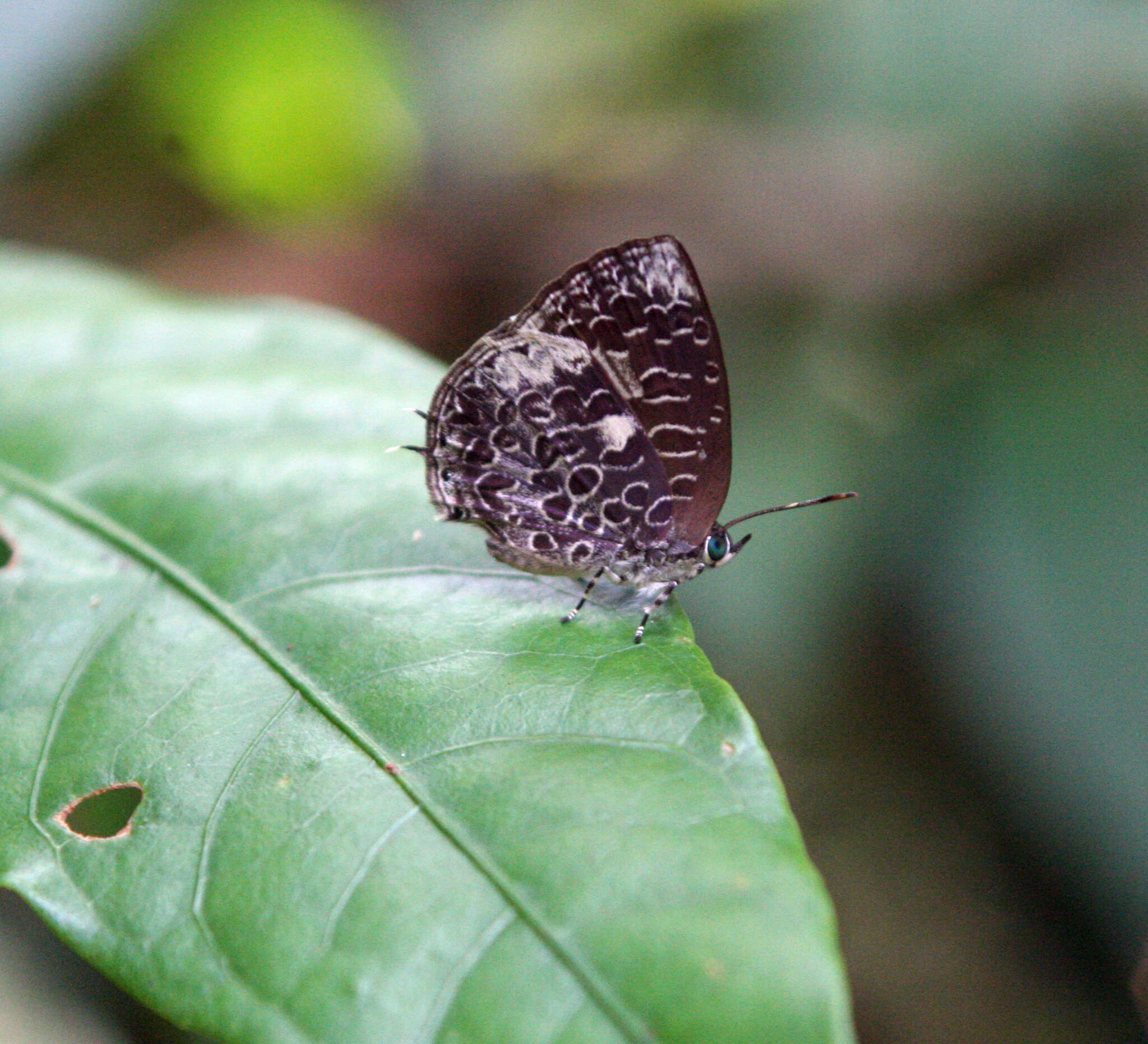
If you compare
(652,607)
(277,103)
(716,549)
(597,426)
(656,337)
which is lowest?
(716,549)

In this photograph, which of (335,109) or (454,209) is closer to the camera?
(335,109)

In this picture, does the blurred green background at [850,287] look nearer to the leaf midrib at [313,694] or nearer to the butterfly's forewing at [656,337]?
the butterfly's forewing at [656,337]

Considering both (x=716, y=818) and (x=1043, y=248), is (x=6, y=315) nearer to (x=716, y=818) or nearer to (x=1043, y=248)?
(x=716, y=818)

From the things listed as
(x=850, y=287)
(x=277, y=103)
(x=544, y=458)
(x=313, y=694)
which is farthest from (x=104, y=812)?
(x=277, y=103)

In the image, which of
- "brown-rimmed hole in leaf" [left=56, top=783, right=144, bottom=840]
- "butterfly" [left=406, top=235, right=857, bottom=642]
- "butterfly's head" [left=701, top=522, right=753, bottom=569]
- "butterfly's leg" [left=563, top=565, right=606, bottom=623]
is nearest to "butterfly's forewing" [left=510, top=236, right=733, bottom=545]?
"butterfly" [left=406, top=235, right=857, bottom=642]

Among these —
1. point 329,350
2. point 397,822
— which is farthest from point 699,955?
point 329,350

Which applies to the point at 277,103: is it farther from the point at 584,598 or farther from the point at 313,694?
the point at 313,694
